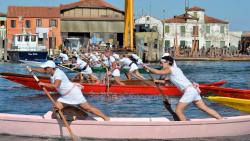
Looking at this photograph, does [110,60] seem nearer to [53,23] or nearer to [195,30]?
[53,23]

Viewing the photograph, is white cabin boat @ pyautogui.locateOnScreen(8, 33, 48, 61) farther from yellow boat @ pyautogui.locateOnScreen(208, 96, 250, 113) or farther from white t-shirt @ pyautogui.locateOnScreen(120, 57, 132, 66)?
yellow boat @ pyautogui.locateOnScreen(208, 96, 250, 113)

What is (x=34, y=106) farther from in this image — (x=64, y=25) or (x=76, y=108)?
(x=64, y=25)

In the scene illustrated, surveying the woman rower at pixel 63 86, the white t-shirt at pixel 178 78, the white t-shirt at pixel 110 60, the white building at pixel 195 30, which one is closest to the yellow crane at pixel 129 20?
the white t-shirt at pixel 110 60

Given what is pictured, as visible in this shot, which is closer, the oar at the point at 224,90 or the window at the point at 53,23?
the oar at the point at 224,90

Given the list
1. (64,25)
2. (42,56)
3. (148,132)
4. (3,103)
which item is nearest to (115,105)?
(3,103)

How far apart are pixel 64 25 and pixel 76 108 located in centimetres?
6552

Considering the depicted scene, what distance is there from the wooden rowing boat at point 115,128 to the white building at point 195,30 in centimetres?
7313

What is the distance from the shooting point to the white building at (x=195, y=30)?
8806 centimetres

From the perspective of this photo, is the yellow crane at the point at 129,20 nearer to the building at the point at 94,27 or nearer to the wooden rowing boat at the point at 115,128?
the wooden rowing boat at the point at 115,128

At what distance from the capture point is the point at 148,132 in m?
13.6

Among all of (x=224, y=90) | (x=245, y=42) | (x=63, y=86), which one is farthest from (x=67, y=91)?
(x=245, y=42)

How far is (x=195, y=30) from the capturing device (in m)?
88.2

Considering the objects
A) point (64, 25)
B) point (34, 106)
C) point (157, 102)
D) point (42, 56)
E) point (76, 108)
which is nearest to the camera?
point (76, 108)

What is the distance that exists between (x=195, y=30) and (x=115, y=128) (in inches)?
2996
